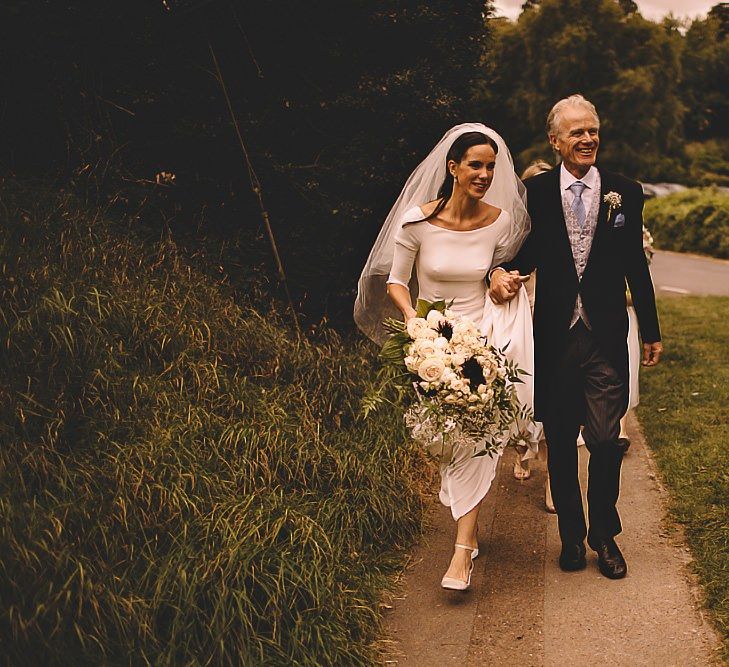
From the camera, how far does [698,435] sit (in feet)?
25.1

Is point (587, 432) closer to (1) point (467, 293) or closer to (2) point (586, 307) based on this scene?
(2) point (586, 307)

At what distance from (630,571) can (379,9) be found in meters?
5.57

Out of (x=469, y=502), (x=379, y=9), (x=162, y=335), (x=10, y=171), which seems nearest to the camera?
(x=469, y=502)

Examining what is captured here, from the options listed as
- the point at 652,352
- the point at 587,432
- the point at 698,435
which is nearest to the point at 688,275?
the point at 698,435

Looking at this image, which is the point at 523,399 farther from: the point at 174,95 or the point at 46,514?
the point at 174,95

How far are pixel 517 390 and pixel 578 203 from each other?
41.0 inches

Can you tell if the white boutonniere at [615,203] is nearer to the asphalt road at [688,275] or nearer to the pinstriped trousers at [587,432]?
the pinstriped trousers at [587,432]

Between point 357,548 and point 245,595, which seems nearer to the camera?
point 245,595

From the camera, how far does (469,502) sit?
16.8 feet

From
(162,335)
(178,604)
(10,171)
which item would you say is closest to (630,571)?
(178,604)

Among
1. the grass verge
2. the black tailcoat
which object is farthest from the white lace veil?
the grass verge

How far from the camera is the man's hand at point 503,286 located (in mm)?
5148

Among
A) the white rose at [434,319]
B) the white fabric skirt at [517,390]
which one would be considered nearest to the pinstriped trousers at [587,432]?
the white fabric skirt at [517,390]

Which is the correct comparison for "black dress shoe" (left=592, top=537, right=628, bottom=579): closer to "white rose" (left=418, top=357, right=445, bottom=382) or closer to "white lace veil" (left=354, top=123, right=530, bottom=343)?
"white rose" (left=418, top=357, right=445, bottom=382)
